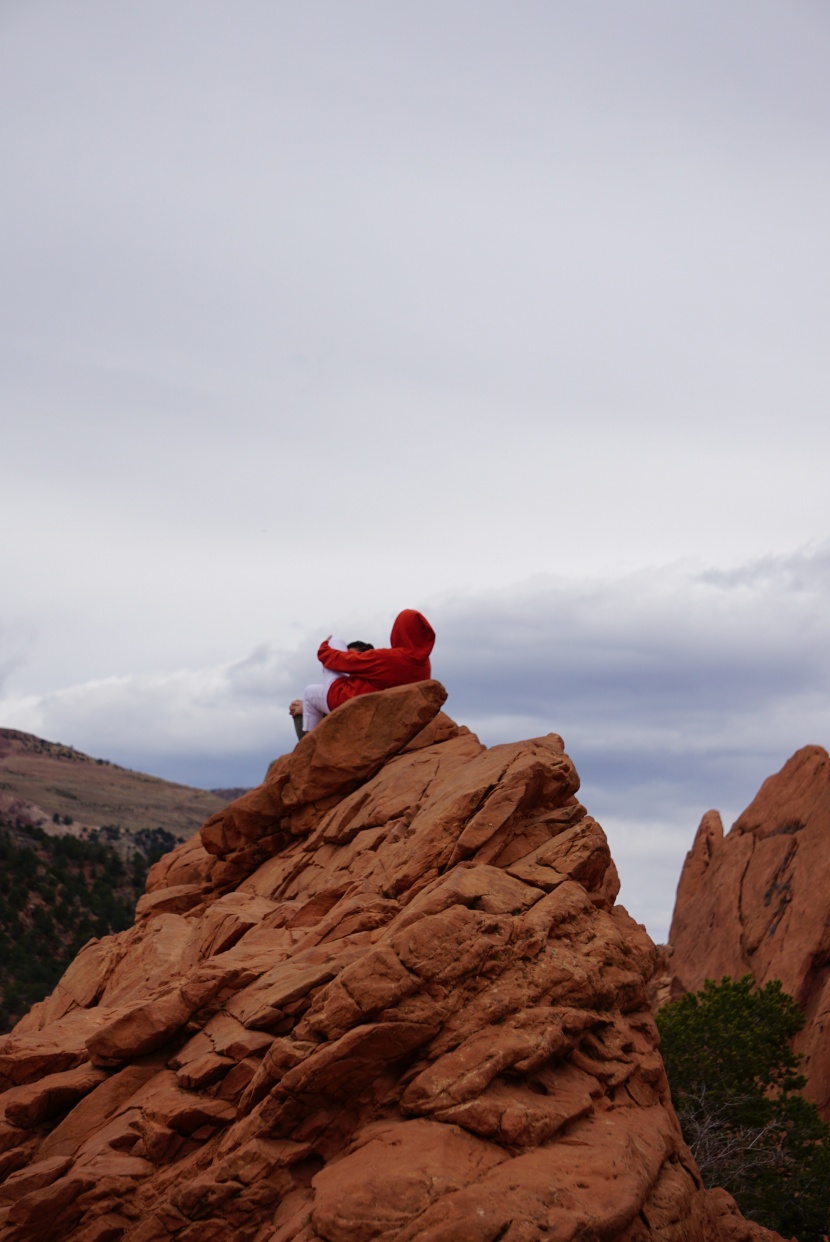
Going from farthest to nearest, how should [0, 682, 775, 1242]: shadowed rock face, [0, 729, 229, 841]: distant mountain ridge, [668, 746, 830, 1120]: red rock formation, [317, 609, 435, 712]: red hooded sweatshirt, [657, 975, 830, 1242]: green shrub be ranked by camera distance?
[0, 729, 229, 841]: distant mountain ridge → [668, 746, 830, 1120]: red rock formation → [657, 975, 830, 1242]: green shrub → [317, 609, 435, 712]: red hooded sweatshirt → [0, 682, 775, 1242]: shadowed rock face

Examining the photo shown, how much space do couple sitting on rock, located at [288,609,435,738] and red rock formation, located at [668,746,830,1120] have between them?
55.9ft

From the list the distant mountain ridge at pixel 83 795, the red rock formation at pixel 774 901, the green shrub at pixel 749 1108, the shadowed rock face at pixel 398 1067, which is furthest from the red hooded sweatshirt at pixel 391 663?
the distant mountain ridge at pixel 83 795

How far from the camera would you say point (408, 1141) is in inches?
316

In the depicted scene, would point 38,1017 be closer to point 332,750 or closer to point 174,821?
point 332,750

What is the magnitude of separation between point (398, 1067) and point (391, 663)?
6555mm

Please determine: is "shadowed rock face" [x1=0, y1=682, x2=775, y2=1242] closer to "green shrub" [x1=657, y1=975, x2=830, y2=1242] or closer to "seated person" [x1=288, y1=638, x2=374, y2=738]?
"seated person" [x1=288, y1=638, x2=374, y2=738]

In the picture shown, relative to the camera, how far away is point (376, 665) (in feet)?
48.1

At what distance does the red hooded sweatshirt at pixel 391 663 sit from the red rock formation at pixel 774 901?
669 inches

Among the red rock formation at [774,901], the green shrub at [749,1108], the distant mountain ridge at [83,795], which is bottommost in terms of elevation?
the green shrub at [749,1108]

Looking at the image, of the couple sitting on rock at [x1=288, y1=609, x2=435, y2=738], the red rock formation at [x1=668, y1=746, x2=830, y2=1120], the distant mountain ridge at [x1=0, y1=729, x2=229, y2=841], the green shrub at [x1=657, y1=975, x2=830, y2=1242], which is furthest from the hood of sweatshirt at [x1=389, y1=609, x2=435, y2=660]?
→ the distant mountain ridge at [x1=0, y1=729, x2=229, y2=841]

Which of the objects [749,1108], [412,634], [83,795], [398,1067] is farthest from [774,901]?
[83,795]

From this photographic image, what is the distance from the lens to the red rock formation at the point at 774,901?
29719 mm

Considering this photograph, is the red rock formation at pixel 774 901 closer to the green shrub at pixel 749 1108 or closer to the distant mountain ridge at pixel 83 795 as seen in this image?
the green shrub at pixel 749 1108

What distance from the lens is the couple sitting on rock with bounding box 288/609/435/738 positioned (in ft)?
48.1
